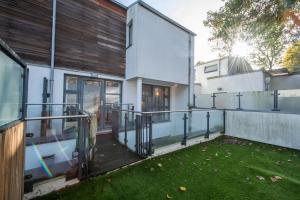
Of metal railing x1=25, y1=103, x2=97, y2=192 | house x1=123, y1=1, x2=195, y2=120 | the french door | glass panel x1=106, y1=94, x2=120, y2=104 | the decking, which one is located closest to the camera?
metal railing x1=25, y1=103, x2=97, y2=192

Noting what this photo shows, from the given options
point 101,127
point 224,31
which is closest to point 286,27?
point 224,31

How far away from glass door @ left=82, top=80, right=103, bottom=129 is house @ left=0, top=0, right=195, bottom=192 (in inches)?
1.4

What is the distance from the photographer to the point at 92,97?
653 cm

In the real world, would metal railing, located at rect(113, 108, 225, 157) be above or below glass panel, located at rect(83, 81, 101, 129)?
below

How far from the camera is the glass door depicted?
635 centimetres

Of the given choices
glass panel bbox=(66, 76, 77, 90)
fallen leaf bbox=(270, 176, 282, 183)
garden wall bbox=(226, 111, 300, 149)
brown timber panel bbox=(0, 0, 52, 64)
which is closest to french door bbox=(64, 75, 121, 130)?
glass panel bbox=(66, 76, 77, 90)

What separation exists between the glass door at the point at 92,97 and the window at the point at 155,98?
8.11 ft

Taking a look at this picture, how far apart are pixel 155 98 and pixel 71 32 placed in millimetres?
5004

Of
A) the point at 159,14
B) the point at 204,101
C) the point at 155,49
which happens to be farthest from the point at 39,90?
the point at 204,101

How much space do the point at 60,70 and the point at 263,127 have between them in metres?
7.70

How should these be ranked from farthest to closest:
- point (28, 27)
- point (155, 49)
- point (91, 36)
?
point (155, 49), point (91, 36), point (28, 27)

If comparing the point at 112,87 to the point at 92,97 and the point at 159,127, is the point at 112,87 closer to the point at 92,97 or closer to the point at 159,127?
the point at 92,97

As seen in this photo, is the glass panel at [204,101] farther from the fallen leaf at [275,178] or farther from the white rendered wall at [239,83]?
the fallen leaf at [275,178]

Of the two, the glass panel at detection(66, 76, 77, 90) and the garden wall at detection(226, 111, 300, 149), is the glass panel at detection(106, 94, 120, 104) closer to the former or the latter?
the glass panel at detection(66, 76, 77, 90)
